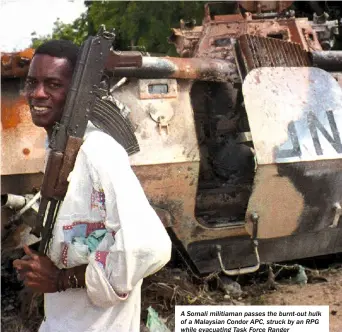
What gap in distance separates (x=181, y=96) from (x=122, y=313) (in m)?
2.76

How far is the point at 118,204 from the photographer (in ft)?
5.17

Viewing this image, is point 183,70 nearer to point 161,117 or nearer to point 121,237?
point 161,117

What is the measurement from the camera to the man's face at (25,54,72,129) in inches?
70.2

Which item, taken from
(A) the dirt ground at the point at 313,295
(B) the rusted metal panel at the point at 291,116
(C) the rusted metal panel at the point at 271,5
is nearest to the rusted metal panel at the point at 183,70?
(B) the rusted metal panel at the point at 291,116

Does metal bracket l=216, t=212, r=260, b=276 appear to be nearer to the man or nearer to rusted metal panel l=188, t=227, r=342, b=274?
rusted metal panel l=188, t=227, r=342, b=274

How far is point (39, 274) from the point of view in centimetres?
170

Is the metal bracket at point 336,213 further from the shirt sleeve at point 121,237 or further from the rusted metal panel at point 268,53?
the shirt sleeve at point 121,237

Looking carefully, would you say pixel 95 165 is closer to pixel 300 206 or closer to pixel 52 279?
pixel 52 279

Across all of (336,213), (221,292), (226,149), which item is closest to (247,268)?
(221,292)

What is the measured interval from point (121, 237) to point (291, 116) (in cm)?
294

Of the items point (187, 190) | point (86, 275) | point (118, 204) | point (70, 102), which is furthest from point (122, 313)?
point (187, 190)

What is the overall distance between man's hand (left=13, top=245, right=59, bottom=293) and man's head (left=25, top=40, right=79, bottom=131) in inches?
15.0

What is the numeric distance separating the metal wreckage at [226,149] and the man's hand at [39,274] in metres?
2.05

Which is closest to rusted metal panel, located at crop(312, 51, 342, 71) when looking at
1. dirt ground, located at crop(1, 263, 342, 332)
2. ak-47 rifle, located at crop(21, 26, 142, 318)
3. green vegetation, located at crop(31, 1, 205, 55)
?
dirt ground, located at crop(1, 263, 342, 332)
